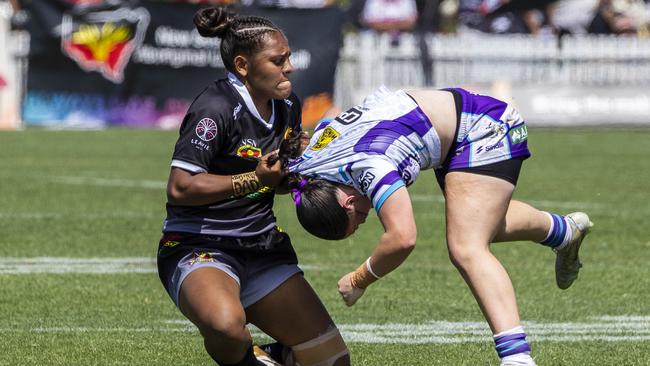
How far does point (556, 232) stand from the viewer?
22.3 feet

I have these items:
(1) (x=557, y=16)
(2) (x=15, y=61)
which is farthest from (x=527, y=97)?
(2) (x=15, y=61)

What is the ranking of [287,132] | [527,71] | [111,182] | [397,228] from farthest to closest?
1. [527,71]
2. [111,182]
3. [287,132]
4. [397,228]

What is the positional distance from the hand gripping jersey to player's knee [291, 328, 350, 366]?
867 mm

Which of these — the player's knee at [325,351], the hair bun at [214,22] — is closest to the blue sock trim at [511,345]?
the player's knee at [325,351]

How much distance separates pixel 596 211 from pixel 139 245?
4.30m

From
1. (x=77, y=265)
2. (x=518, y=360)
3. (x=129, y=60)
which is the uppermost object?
(x=518, y=360)

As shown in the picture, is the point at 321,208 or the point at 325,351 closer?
the point at 321,208

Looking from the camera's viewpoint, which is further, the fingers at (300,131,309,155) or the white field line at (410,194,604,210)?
the white field line at (410,194,604,210)

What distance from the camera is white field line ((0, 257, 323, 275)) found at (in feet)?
30.3

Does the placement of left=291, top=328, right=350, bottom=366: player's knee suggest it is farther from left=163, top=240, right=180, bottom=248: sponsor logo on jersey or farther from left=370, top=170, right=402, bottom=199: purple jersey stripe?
left=370, top=170, right=402, bottom=199: purple jersey stripe

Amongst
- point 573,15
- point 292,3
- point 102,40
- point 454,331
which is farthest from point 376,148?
point 573,15

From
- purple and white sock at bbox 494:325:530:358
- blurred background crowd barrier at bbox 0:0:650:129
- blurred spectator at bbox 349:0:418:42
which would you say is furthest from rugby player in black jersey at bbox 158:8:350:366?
blurred spectator at bbox 349:0:418:42

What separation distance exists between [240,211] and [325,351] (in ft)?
2.33

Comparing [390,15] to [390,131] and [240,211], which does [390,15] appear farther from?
[390,131]
